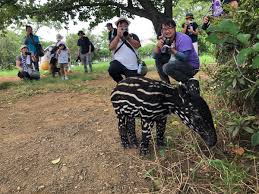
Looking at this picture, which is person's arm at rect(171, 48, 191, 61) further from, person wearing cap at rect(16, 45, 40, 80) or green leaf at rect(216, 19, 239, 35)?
person wearing cap at rect(16, 45, 40, 80)

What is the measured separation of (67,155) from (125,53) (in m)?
1.84

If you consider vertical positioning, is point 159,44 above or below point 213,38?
below

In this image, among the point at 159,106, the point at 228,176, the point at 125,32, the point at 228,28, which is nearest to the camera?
the point at 228,28

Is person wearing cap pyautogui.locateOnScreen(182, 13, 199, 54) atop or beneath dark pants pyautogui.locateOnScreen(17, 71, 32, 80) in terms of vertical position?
atop

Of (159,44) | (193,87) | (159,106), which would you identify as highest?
(159,44)

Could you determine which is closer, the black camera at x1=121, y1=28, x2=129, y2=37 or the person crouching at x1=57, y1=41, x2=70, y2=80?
the black camera at x1=121, y1=28, x2=129, y2=37

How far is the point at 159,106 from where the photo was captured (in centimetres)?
468

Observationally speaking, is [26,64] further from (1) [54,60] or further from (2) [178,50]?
(2) [178,50]

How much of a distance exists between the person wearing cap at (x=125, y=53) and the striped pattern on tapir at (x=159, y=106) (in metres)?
1.24

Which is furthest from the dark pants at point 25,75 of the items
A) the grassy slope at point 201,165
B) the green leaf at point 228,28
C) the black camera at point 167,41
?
the green leaf at point 228,28

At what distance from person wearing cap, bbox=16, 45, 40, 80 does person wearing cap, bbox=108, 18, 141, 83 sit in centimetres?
742

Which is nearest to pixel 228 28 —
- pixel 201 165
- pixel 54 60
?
pixel 201 165

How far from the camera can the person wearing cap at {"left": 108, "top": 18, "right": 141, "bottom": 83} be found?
6.02m

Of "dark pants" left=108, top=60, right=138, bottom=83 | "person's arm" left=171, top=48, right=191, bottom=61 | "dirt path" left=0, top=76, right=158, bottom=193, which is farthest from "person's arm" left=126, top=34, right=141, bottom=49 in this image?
"dirt path" left=0, top=76, right=158, bottom=193
